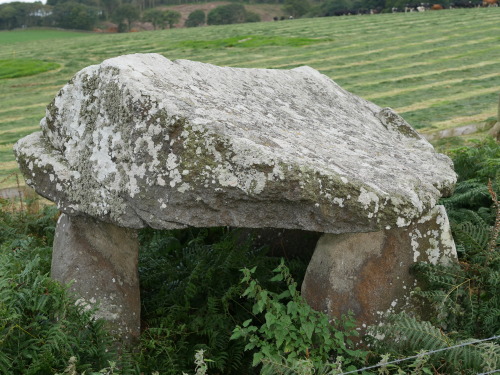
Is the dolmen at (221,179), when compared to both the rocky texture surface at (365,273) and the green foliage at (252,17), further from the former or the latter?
the green foliage at (252,17)

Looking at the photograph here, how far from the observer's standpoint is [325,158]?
4.44 meters

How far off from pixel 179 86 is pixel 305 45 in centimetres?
2746

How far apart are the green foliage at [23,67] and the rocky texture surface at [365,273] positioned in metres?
23.4

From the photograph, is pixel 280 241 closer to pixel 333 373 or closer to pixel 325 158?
pixel 325 158

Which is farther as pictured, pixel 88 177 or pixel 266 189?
pixel 88 177

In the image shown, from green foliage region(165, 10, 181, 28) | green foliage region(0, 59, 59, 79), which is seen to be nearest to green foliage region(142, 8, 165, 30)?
green foliage region(165, 10, 181, 28)

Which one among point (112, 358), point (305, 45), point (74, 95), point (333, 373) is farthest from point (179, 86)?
point (305, 45)

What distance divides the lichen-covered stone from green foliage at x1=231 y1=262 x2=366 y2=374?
0.59 m

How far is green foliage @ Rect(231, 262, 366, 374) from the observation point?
4199 mm

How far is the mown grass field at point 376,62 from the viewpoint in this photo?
1566 cm

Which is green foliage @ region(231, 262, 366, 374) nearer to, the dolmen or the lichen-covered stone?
the dolmen

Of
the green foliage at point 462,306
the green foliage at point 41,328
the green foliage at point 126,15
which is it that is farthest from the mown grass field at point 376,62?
the green foliage at point 126,15

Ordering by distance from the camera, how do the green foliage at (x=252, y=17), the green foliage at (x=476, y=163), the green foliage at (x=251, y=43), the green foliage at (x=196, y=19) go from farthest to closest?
1. the green foliage at (x=252, y=17)
2. the green foliage at (x=196, y=19)
3. the green foliage at (x=251, y=43)
4. the green foliage at (x=476, y=163)

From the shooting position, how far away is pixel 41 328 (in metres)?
4.17
